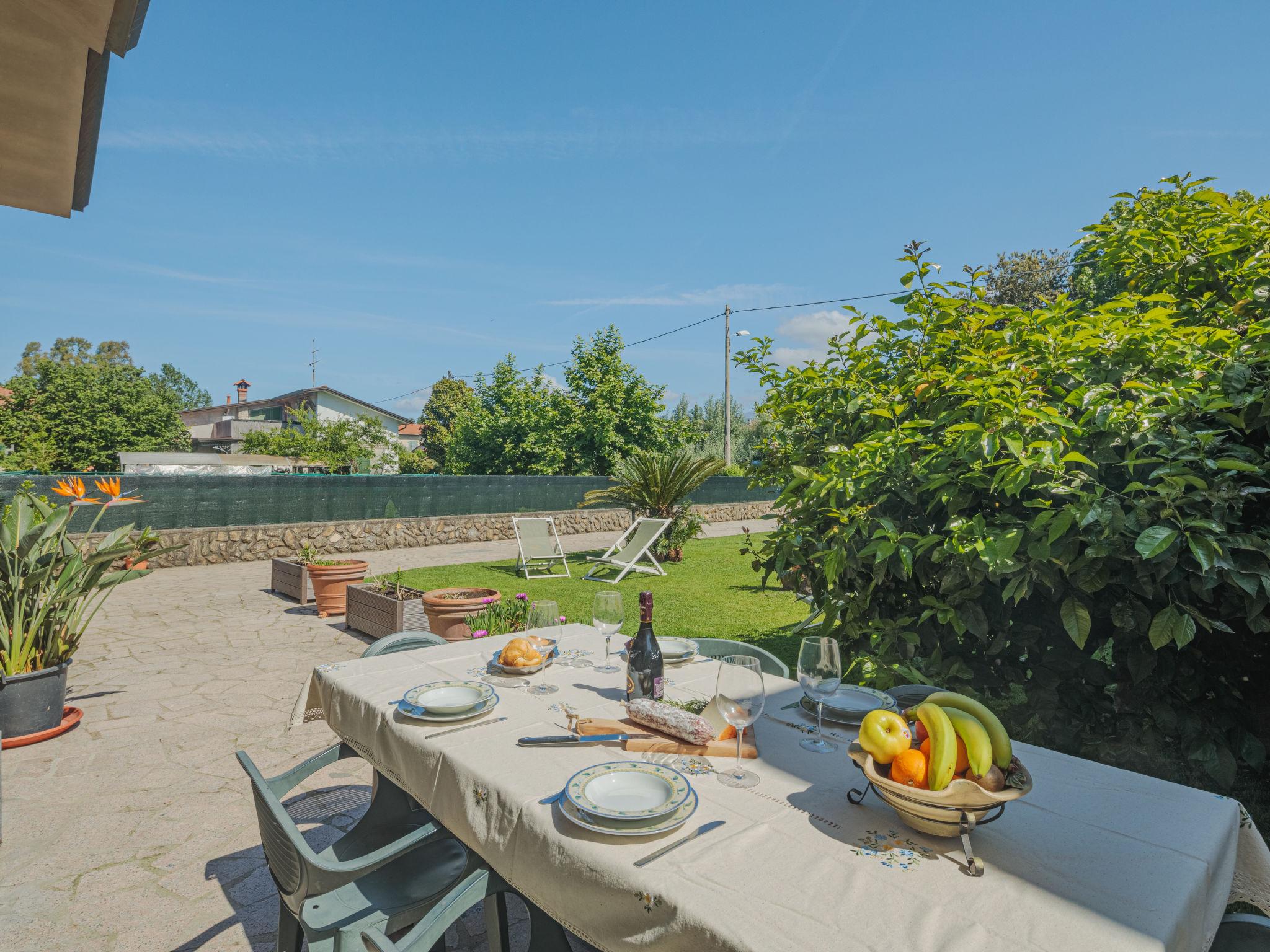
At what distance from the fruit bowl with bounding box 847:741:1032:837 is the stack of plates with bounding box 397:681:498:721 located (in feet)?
3.36

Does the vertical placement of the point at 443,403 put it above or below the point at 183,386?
below

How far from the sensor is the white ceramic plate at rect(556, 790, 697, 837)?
1104 millimetres

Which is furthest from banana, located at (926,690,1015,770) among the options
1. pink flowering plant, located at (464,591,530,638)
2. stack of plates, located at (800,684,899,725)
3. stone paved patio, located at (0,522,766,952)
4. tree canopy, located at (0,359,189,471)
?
tree canopy, located at (0,359,189,471)

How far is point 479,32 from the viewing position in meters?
10.8

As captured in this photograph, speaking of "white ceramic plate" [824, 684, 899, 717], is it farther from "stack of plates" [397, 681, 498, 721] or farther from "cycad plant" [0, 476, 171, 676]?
"cycad plant" [0, 476, 171, 676]

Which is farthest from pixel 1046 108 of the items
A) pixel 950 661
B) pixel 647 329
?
pixel 647 329

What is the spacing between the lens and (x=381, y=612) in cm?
552

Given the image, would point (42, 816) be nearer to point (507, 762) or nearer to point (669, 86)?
point (507, 762)

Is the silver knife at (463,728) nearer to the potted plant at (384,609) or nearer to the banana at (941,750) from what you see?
the banana at (941,750)

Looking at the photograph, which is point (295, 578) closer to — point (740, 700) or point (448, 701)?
point (448, 701)

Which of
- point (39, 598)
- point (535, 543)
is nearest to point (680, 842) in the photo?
point (39, 598)

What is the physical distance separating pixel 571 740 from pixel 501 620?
2921 mm

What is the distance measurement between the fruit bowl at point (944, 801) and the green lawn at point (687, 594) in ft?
11.0

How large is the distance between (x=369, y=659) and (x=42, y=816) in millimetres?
1839
